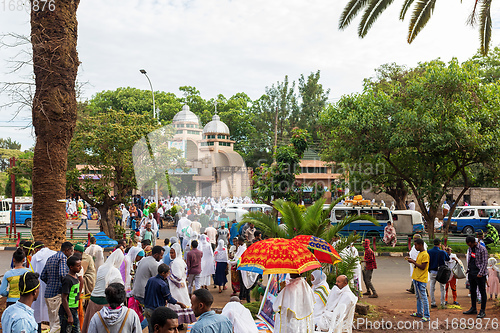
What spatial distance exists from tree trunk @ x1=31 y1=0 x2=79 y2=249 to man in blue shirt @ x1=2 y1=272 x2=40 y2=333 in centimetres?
545

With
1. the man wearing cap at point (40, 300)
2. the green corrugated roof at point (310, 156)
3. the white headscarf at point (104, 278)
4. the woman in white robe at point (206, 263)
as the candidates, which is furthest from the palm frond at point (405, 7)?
the green corrugated roof at point (310, 156)

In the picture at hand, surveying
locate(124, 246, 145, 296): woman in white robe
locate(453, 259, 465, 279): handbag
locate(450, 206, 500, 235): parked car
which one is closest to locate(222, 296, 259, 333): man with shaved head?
locate(124, 246, 145, 296): woman in white robe

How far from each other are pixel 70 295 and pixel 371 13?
8.86 meters

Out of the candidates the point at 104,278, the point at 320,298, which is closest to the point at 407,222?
the point at 320,298

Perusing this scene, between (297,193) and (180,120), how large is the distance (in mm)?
31946

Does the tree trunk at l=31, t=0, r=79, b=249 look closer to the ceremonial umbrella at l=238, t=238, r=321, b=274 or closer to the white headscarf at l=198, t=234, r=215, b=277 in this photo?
the white headscarf at l=198, t=234, r=215, b=277

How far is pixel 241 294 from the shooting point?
954 centimetres

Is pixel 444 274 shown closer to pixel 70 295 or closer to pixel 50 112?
pixel 70 295

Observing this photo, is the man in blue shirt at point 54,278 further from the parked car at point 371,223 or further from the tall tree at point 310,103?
the tall tree at point 310,103

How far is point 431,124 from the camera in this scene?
16688mm

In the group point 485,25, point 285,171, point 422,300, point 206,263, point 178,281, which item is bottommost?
point 422,300

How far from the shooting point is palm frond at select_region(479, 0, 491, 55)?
8719 mm

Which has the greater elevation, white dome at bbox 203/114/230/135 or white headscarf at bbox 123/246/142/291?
white dome at bbox 203/114/230/135

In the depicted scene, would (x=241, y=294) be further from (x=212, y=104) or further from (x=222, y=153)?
(x=212, y=104)
